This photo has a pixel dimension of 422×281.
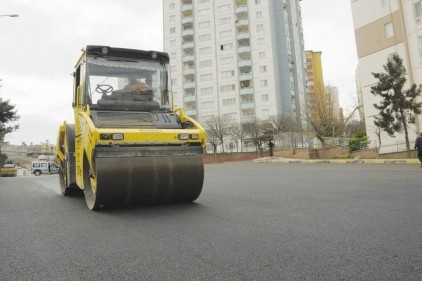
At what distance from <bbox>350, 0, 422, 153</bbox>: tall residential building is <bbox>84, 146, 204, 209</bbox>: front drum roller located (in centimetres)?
2424

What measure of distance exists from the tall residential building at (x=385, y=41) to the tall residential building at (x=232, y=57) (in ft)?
109

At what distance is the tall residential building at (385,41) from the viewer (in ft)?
88.5

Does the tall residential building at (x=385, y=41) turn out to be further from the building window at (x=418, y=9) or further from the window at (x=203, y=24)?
the window at (x=203, y=24)

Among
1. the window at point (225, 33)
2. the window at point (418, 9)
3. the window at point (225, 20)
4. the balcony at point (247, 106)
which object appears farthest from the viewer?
the window at point (225, 20)

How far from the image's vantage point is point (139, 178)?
598 cm

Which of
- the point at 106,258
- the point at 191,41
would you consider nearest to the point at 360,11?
the point at 106,258

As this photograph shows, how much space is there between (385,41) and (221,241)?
3011 cm

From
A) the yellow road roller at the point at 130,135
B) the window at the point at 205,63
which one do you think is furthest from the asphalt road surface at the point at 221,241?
the window at the point at 205,63

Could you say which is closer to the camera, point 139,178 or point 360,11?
point 139,178

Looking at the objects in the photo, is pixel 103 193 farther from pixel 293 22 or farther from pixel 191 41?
pixel 293 22

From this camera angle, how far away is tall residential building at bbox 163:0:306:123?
219 feet

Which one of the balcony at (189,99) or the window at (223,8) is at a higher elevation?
the window at (223,8)

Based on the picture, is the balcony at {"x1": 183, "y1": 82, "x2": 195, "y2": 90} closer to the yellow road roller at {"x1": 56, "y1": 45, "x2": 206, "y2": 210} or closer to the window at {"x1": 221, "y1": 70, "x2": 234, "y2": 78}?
the window at {"x1": 221, "y1": 70, "x2": 234, "y2": 78}

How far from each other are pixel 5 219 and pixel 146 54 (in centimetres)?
396
